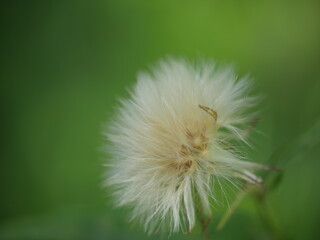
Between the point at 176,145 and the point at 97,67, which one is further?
the point at 97,67

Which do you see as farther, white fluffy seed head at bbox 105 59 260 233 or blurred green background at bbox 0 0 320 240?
blurred green background at bbox 0 0 320 240

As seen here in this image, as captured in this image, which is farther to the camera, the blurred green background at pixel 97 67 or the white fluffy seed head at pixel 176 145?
the blurred green background at pixel 97 67

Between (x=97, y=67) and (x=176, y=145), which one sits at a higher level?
(x=97, y=67)

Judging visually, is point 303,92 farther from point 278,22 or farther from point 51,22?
point 51,22

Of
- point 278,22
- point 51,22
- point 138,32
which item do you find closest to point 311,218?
point 278,22
